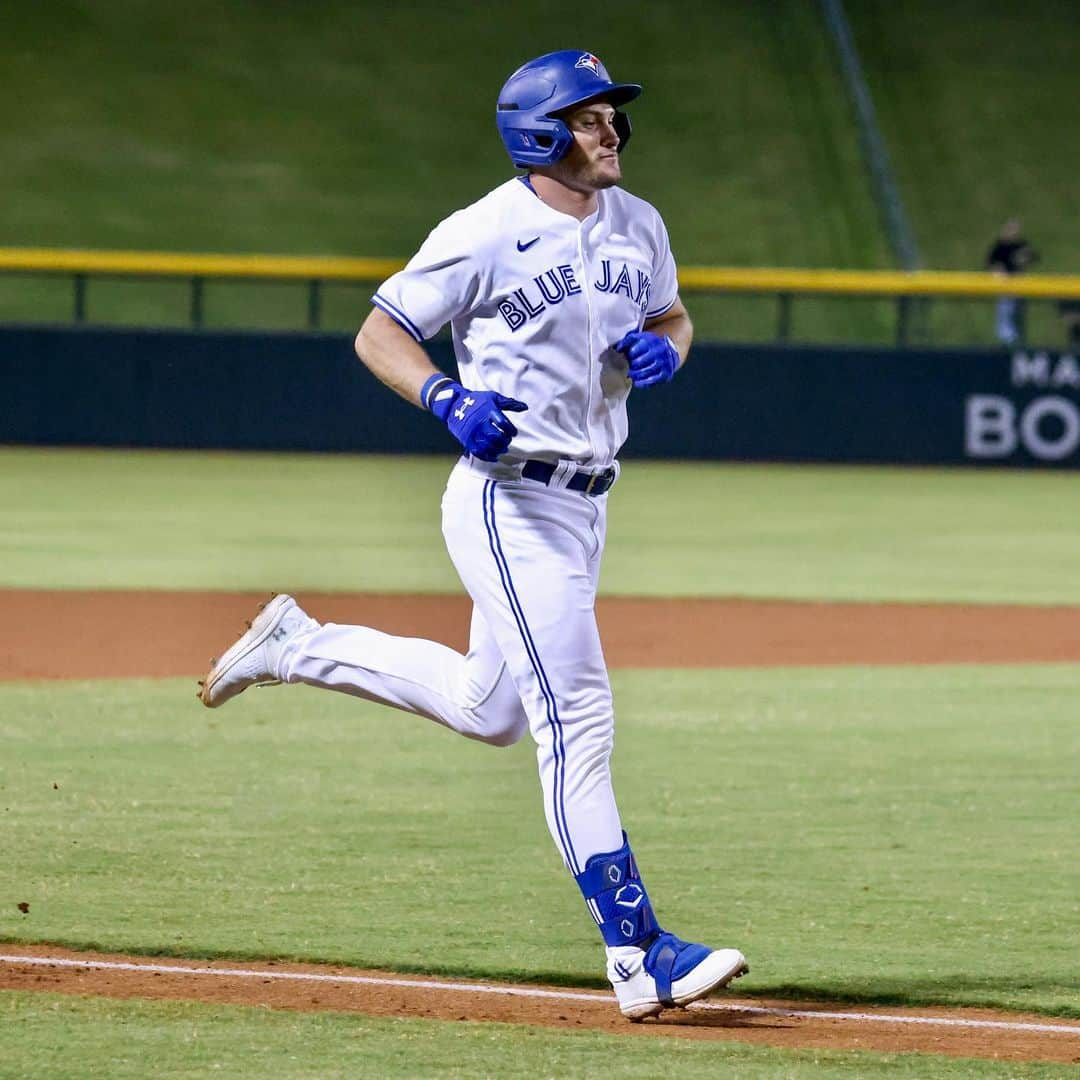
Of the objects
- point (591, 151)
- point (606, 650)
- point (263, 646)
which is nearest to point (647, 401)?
point (606, 650)

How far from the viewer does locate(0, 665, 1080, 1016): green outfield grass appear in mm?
5043

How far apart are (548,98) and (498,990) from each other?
196cm

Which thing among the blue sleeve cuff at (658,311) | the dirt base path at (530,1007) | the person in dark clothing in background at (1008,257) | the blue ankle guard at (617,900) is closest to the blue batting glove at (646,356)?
the blue sleeve cuff at (658,311)

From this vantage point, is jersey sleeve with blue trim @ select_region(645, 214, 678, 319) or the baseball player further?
jersey sleeve with blue trim @ select_region(645, 214, 678, 319)

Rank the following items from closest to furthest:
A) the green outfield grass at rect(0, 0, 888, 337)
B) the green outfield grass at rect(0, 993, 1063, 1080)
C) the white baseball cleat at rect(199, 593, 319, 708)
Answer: the green outfield grass at rect(0, 993, 1063, 1080) < the white baseball cleat at rect(199, 593, 319, 708) < the green outfield grass at rect(0, 0, 888, 337)

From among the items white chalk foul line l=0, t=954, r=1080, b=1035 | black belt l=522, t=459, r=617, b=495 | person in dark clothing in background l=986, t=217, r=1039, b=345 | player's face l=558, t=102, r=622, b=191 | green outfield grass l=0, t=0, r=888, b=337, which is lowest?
white chalk foul line l=0, t=954, r=1080, b=1035

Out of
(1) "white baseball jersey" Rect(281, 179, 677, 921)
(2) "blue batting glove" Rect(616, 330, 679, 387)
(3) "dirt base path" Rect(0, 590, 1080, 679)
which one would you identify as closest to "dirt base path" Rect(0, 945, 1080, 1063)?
(1) "white baseball jersey" Rect(281, 179, 677, 921)

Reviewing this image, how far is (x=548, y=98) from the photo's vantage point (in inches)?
179

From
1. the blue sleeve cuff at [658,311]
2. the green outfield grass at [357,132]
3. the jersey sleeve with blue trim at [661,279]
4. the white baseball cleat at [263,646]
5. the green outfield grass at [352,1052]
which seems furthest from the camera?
the green outfield grass at [357,132]

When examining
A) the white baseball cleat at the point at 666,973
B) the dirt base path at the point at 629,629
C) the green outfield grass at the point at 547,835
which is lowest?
the dirt base path at the point at 629,629

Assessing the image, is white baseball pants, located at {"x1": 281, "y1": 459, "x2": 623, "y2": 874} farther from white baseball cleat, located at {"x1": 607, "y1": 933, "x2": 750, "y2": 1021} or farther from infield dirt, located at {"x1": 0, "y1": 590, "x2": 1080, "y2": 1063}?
infield dirt, located at {"x1": 0, "y1": 590, "x2": 1080, "y2": 1063}

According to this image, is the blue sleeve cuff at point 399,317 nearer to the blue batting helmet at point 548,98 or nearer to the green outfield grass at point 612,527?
the blue batting helmet at point 548,98

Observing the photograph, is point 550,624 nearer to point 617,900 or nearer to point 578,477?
point 578,477

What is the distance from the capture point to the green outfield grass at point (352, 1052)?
3.97 m
